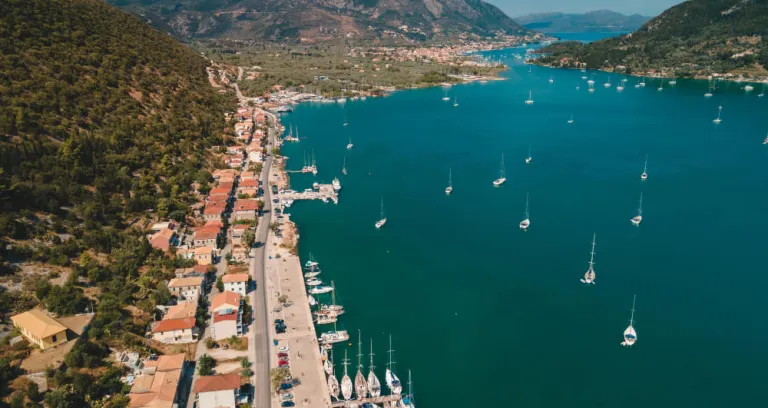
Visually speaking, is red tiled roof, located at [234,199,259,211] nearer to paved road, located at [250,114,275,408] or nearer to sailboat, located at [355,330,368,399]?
paved road, located at [250,114,275,408]

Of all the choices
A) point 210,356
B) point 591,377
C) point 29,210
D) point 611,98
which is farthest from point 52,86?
point 611,98

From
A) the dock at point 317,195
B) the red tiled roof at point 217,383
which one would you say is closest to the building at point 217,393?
the red tiled roof at point 217,383

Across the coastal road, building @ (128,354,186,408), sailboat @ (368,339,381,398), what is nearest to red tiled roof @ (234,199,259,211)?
the coastal road

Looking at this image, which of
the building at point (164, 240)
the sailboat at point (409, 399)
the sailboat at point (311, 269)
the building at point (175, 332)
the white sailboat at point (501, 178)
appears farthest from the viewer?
the white sailboat at point (501, 178)

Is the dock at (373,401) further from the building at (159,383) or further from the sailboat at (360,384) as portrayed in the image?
the building at (159,383)

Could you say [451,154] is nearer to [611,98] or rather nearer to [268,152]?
[268,152]

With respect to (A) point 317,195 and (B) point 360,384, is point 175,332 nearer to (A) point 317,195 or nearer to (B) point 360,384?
(B) point 360,384
